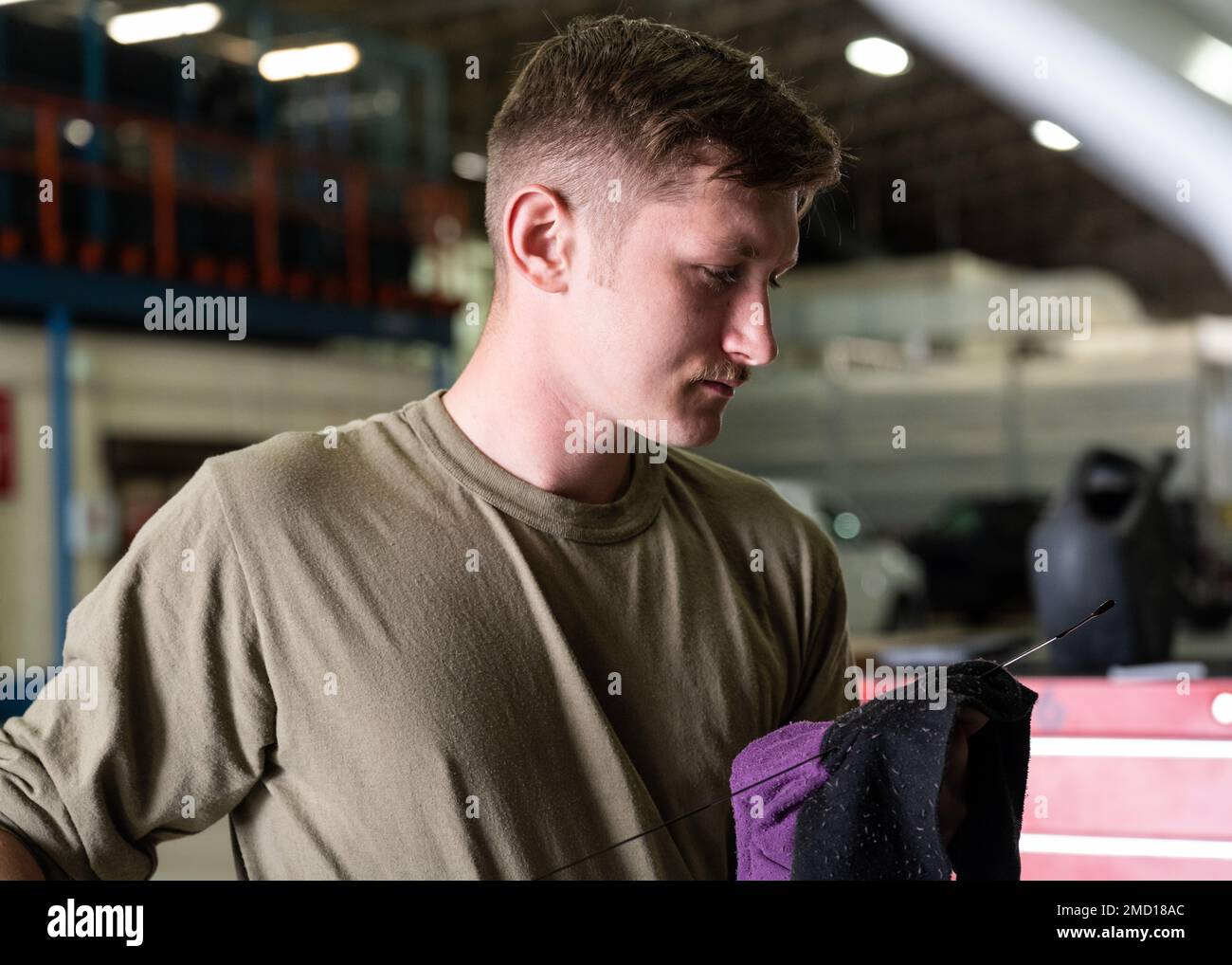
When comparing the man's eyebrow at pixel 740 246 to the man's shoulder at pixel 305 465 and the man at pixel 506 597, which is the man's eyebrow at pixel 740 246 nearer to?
the man at pixel 506 597

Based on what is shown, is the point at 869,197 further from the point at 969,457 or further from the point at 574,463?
the point at 574,463

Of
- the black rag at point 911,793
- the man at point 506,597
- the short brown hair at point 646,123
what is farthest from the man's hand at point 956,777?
the short brown hair at point 646,123

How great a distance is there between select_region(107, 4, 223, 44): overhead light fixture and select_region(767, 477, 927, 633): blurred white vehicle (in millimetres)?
3933

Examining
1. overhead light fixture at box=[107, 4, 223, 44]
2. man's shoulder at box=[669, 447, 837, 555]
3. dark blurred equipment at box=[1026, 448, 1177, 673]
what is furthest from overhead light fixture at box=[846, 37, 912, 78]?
man's shoulder at box=[669, 447, 837, 555]

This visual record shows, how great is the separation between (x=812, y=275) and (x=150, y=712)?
11774mm

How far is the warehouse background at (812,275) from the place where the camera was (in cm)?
192

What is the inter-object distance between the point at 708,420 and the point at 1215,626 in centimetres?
666

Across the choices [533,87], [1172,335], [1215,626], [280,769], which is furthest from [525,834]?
[1172,335]

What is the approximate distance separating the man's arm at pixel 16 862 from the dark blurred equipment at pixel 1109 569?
227cm

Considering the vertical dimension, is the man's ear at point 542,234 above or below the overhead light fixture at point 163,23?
below

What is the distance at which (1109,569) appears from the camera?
9.44ft

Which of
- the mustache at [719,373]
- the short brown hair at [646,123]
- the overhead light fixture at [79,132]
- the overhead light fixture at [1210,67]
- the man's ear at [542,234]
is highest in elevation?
the overhead light fixture at [79,132]

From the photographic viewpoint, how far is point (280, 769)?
1.00 m

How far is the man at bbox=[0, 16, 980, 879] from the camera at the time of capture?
97 centimetres
